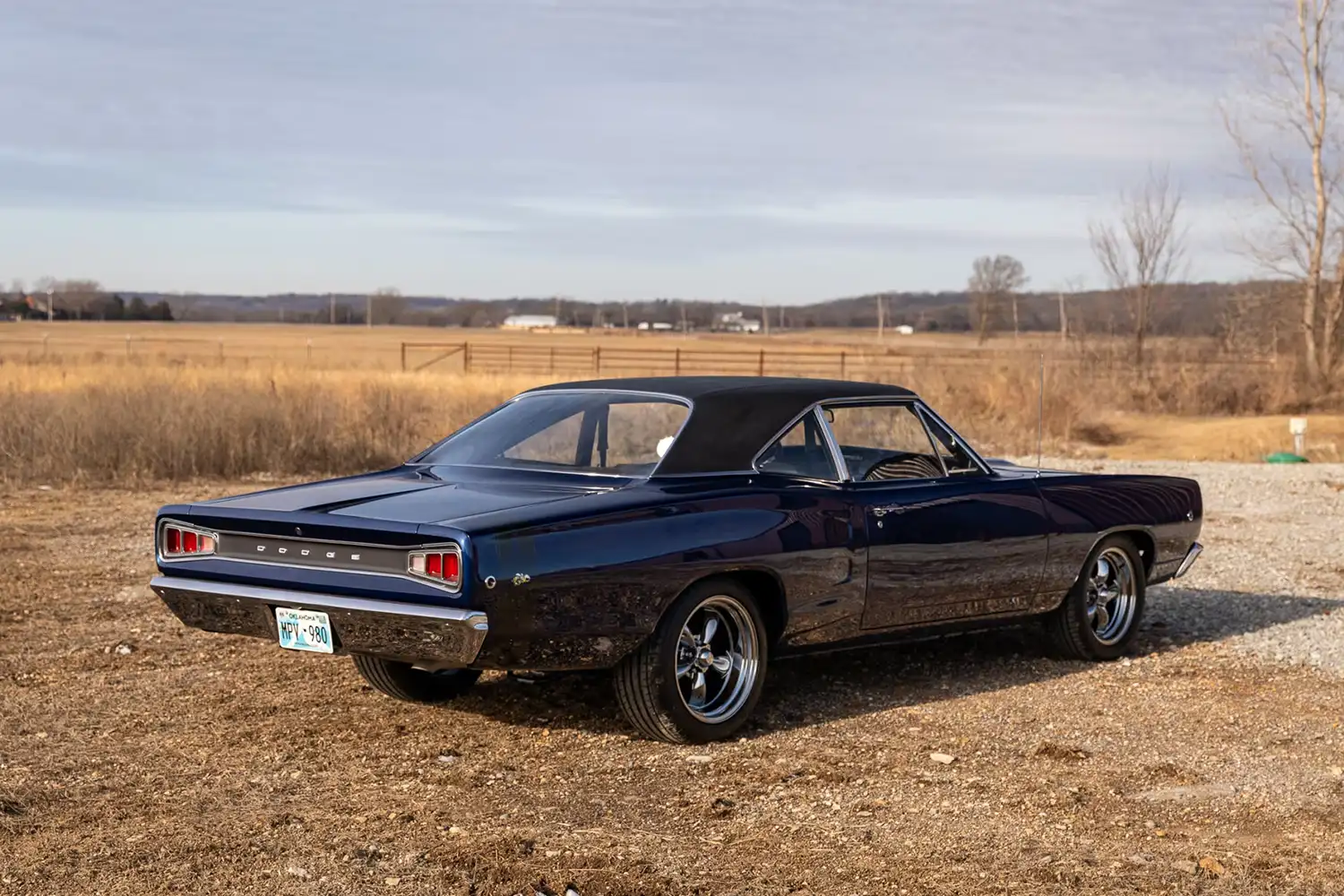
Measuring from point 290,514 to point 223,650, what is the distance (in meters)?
2.45

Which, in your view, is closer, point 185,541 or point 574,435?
point 185,541

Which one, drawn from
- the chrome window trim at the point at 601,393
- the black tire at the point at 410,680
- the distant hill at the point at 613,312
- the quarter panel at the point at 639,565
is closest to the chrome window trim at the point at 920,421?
the quarter panel at the point at 639,565

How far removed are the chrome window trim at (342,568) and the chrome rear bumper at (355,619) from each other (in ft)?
0.27

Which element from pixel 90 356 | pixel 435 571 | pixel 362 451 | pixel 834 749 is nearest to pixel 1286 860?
pixel 834 749

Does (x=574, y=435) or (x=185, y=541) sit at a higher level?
(x=574, y=435)

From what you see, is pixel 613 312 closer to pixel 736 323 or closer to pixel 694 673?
pixel 736 323

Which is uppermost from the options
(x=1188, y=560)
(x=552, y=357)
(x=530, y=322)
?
(x=530, y=322)

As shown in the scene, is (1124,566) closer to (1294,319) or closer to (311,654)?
(311,654)

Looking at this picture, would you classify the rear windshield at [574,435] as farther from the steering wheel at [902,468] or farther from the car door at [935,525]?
the steering wheel at [902,468]

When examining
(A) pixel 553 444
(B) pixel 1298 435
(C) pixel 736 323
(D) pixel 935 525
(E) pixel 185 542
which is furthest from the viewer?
(C) pixel 736 323

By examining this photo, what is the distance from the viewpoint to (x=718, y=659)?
20.8ft

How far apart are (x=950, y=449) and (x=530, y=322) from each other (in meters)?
156

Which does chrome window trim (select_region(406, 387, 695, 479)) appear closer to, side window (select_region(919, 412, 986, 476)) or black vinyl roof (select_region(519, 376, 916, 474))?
black vinyl roof (select_region(519, 376, 916, 474))

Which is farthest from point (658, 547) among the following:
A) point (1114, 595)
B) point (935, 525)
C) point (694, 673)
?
point (1114, 595)
